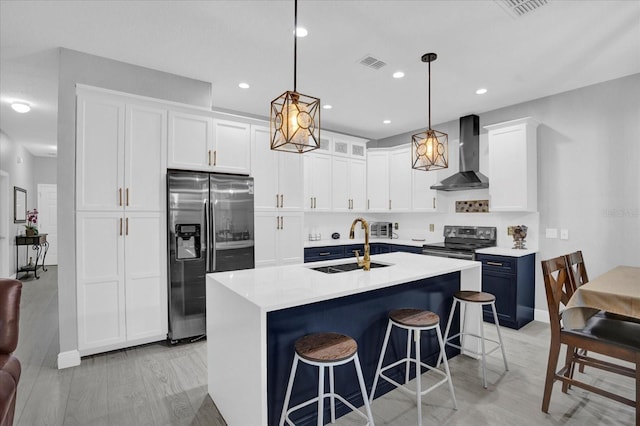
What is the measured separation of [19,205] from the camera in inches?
272

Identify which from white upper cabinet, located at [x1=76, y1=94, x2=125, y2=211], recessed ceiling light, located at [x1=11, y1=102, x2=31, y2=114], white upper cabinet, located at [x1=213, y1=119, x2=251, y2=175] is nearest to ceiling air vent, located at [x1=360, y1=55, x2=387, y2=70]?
white upper cabinet, located at [x1=213, y1=119, x2=251, y2=175]

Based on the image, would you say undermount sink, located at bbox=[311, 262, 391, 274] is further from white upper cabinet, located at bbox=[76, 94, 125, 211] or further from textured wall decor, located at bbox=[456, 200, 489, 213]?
textured wall decor, located at bbox=[456, 200, 489, 213]

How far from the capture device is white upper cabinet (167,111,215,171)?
3.40 m

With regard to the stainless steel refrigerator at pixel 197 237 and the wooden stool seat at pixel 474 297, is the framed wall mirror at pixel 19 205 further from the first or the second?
the wooden stool seat at pixel 474 297

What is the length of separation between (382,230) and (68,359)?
4.83 metres

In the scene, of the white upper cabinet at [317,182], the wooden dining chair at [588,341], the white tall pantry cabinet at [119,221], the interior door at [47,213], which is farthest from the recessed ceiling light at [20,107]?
the wooden dining chair at [588,341]

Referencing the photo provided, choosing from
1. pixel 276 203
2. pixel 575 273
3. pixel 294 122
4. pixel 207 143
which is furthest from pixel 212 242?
pixel 575 273

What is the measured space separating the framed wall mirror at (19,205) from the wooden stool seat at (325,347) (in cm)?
768

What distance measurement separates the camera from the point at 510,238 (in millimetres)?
4449

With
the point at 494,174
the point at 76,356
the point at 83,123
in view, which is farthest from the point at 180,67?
the point at 494,174

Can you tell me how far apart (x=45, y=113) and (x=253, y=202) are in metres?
3.80

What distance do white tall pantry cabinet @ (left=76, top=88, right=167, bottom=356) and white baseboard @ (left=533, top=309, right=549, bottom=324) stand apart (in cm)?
444

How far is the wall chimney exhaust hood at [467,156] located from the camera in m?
4.66

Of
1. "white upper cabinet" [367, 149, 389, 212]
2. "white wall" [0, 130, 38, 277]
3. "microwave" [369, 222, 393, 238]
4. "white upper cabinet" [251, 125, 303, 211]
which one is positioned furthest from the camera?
"microwave" [369, 222, 393, 238]
